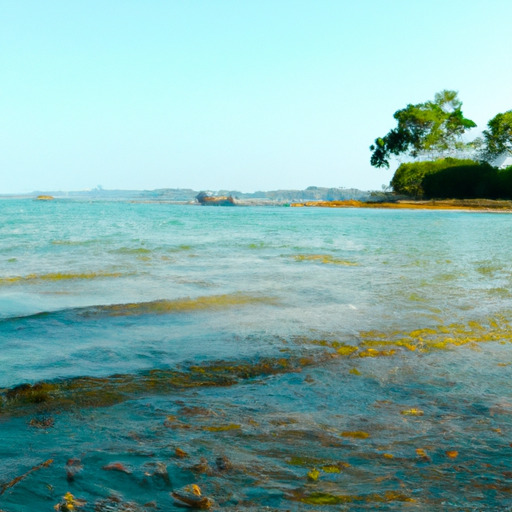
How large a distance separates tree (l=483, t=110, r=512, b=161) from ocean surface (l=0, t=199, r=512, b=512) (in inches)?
2348

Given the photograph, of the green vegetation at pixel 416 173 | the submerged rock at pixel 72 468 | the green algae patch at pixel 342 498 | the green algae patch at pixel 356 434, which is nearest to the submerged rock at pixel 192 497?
the green algae patch at pixel 342 498

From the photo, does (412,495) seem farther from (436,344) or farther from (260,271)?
(260,271)

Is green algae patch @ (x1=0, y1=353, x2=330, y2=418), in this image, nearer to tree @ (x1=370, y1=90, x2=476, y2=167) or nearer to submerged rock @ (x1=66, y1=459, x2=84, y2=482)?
submerged rock @ (x1=66, y1=459, x2=84, y2=482)

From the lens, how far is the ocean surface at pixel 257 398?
6.99 ft

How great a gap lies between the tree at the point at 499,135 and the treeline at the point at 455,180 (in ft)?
14.9

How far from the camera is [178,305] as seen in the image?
6.43 m

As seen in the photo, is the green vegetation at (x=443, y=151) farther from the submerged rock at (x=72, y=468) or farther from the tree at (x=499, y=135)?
the submerged rock at (x=72, y=468)

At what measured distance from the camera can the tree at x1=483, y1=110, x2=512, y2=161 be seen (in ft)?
197

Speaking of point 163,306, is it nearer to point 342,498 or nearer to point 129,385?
→ point 129,385

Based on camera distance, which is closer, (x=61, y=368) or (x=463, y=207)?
(x=61, y=368)

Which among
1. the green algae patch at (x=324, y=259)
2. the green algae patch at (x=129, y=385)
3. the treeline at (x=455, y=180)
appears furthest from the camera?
the treeline at (x=455, y=180)

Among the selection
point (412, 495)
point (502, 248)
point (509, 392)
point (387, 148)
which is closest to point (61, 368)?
point (412, 495)

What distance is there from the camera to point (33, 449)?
2.43 metres

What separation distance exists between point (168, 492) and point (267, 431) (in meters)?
0.72
